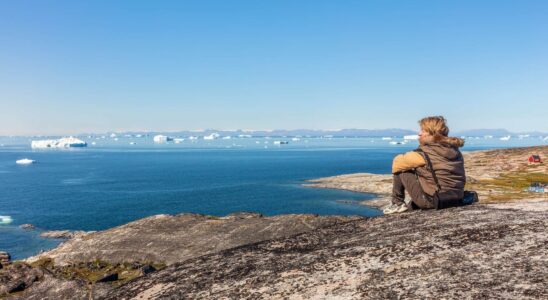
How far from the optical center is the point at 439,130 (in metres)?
12.4

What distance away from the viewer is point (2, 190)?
155750mm

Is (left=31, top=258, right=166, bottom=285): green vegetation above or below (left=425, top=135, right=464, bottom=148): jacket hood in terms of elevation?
below

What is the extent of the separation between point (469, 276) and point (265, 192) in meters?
138

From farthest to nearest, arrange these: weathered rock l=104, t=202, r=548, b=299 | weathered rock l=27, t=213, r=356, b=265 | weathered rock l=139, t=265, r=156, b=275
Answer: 1. weathered rock l=27, t=213, r=356, b=265
2. weathered rock l=139, t=265, r=156, b=275
3. weathered rock l=104, t=202, r=548, b=299

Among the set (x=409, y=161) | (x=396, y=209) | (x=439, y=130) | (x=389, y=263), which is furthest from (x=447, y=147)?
(x=389, y=263)

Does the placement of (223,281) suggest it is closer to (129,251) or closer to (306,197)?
(129,251)

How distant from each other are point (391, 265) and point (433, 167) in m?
5.07

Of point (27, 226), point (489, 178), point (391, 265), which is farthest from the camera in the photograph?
point (489, 178)

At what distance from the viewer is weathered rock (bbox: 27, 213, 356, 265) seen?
28.3 m

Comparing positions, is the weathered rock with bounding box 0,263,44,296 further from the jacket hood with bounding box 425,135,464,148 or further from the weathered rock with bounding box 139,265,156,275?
the jacket hood with bounding box 425,135,464,148

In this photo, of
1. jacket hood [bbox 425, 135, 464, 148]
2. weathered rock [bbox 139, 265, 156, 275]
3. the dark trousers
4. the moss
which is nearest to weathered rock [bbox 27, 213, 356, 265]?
weathered rock [bbox 139, 265, 156, 275]

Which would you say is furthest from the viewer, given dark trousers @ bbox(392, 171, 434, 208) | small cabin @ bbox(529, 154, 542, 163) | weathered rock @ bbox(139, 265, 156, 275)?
small cabin @ bbox(529, 154, 542, 163)

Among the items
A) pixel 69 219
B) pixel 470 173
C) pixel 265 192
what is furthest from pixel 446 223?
pixel 470 173

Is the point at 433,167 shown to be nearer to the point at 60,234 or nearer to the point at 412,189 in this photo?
the point at 412,189
